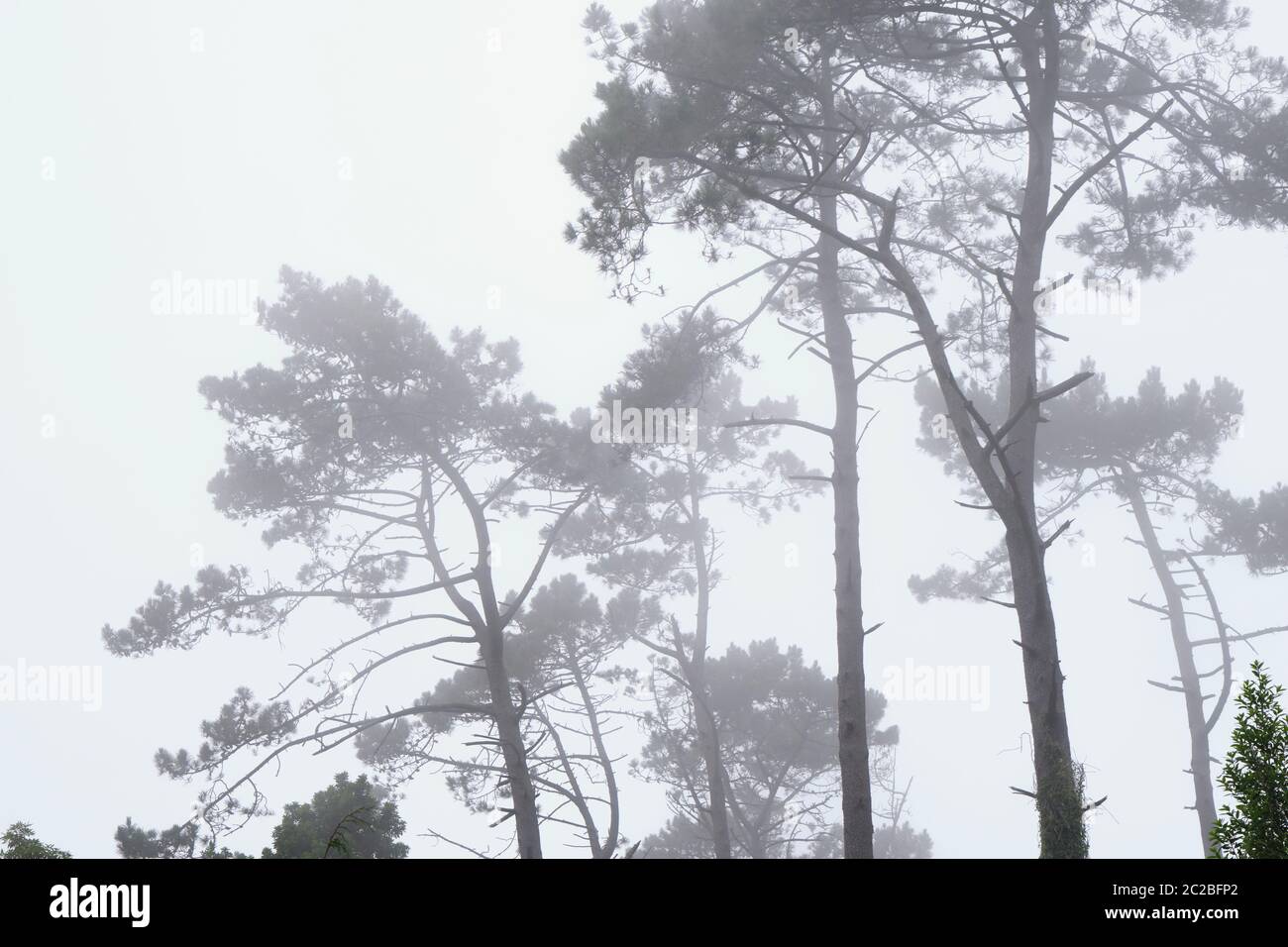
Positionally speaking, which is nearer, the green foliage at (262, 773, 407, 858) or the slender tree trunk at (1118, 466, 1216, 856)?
the green foliage at (262, 773, 407, 858)

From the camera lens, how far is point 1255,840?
504 cm

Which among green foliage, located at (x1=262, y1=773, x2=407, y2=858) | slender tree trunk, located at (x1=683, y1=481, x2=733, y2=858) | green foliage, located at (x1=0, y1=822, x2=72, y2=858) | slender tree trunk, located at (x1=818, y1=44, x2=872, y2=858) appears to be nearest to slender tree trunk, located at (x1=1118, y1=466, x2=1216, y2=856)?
slender tree trunk, located at (x1=683, y1=481, x2=733, y2=858)

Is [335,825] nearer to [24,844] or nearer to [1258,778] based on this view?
[24,844]

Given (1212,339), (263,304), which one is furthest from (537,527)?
(1212,339)

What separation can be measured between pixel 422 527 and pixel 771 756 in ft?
34.1

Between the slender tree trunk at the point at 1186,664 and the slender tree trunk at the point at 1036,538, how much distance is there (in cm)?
1063

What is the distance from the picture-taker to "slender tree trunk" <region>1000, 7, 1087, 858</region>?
25.2 ft

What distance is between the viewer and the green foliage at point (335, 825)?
14.1m

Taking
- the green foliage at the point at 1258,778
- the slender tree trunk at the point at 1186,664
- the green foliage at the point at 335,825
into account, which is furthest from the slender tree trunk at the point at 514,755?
the slender tree trunk at the point at 1186,664

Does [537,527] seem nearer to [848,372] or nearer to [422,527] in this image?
[422,527]

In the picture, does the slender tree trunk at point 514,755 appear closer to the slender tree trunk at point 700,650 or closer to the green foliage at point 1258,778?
the slender tree trunk at point 700,650

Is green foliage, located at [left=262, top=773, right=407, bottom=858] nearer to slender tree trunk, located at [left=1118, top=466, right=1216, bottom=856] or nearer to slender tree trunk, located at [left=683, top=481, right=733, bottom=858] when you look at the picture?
slender tree trunk, located at [left=683, top=481, right=733, bottom=858]

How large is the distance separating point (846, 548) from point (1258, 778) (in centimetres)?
603

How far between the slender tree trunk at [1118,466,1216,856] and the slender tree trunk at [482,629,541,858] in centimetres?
1090
